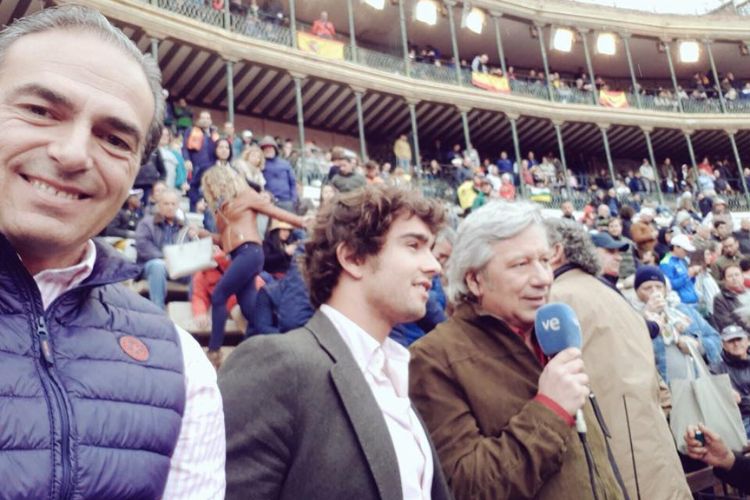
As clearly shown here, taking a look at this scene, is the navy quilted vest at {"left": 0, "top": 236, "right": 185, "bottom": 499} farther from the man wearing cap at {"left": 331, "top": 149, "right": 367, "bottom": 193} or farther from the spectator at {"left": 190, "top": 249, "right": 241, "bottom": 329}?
the man wearing cap at {"left": 331, "top": 149, "right": 367, "bottom": 193}

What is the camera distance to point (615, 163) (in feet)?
77.6

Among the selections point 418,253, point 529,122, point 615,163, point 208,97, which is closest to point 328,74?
point 208,97

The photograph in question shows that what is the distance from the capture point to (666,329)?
4.59m

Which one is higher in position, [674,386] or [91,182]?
[91,182]

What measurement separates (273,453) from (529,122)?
20124 mm

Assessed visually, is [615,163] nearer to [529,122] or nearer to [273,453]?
[529,122]


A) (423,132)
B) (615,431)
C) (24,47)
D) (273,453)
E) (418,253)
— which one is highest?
(423,132)

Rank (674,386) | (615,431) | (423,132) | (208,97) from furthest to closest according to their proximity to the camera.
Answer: (423,132) < (208,97) < (674,386) < (615,431)

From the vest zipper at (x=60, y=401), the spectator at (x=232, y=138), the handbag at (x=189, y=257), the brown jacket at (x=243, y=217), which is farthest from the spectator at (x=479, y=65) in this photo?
the vest zipper at (x=60, y=401)

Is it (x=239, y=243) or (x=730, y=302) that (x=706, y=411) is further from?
(x=730, y=302)

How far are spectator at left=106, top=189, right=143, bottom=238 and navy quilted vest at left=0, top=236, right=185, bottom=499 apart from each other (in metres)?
5.05

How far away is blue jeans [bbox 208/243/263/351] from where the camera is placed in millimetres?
4254

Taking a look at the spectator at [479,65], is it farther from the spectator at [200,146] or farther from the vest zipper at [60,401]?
the vest zipper at [60,401]

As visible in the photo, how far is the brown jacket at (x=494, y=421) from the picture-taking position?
71.9 inches
